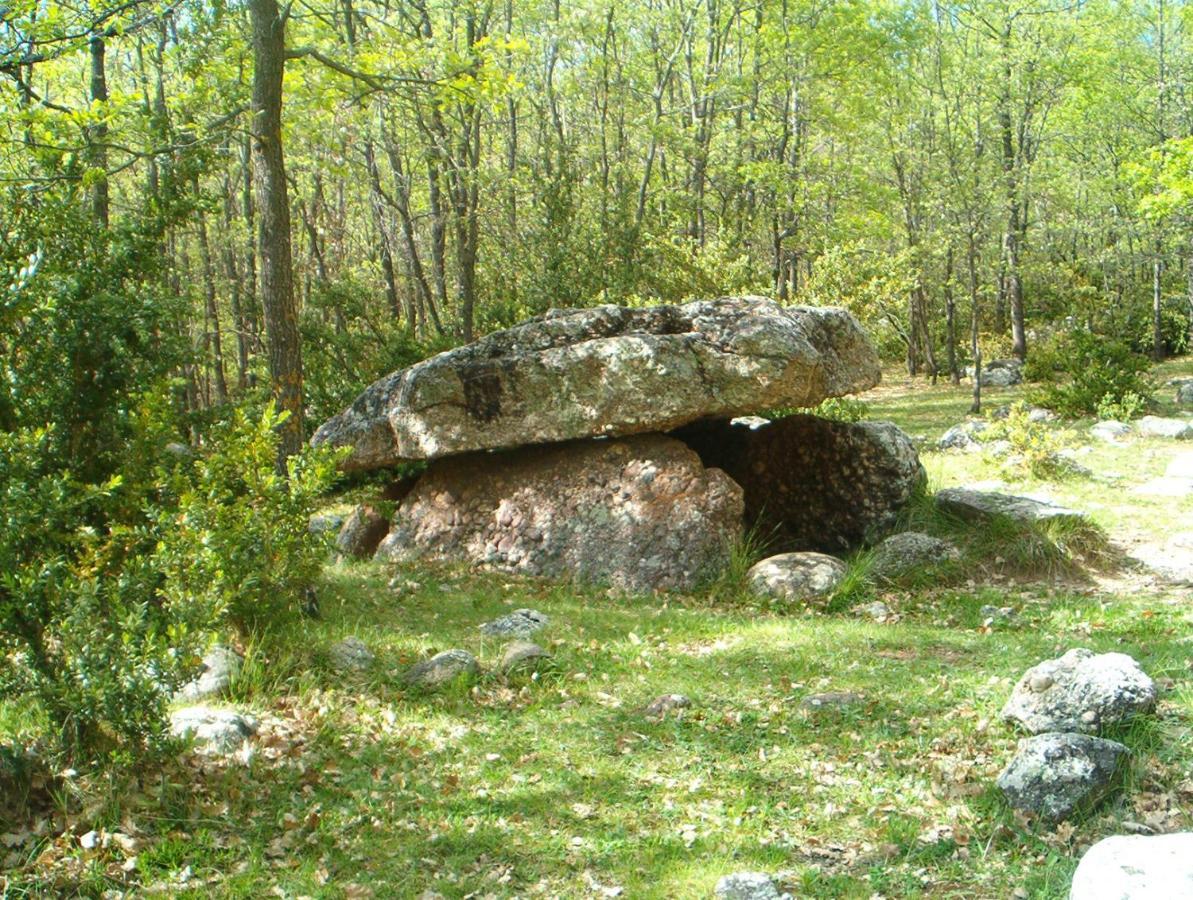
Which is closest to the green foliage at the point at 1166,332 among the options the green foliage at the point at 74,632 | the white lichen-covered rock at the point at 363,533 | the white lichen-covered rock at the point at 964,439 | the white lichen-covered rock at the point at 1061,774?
the white lichen-covered rock at the point at 964,439

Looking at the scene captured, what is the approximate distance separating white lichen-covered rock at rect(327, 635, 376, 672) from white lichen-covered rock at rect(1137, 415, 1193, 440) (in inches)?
490

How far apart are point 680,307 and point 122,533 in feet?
21.2

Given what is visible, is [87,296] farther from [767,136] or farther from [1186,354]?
[1186,354]

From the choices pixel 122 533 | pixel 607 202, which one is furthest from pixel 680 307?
pixel 607 202

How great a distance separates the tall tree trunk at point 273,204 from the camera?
8.54 metres

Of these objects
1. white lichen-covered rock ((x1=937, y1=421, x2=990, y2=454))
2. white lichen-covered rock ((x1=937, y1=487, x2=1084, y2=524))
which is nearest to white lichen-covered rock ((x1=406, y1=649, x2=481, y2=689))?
white lichen-covered rock ((x1=937, y1=487, x2=1084, y2=524))

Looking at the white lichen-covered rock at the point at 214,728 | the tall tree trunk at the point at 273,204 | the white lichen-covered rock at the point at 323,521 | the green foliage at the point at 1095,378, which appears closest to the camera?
the white lichen-covered rock at the point at 214,728

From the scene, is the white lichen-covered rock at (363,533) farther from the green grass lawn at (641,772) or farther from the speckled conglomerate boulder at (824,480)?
the speckled conglomerate boulder at (824,480)

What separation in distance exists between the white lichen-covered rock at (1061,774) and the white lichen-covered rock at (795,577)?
12.7 feet

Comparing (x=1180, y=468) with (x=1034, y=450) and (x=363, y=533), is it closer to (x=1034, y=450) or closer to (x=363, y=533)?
(x=1034, y=450)

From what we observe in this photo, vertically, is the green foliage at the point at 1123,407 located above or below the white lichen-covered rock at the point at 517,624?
above

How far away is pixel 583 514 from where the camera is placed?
9.96 m

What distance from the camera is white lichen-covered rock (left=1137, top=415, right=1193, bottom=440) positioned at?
14375 millimetres

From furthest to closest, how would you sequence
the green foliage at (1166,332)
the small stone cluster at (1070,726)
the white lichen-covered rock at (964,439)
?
the green foliage at (1166,332), the white lichen-covered rock at (964,439), the small stone cluster at (1070,726)
